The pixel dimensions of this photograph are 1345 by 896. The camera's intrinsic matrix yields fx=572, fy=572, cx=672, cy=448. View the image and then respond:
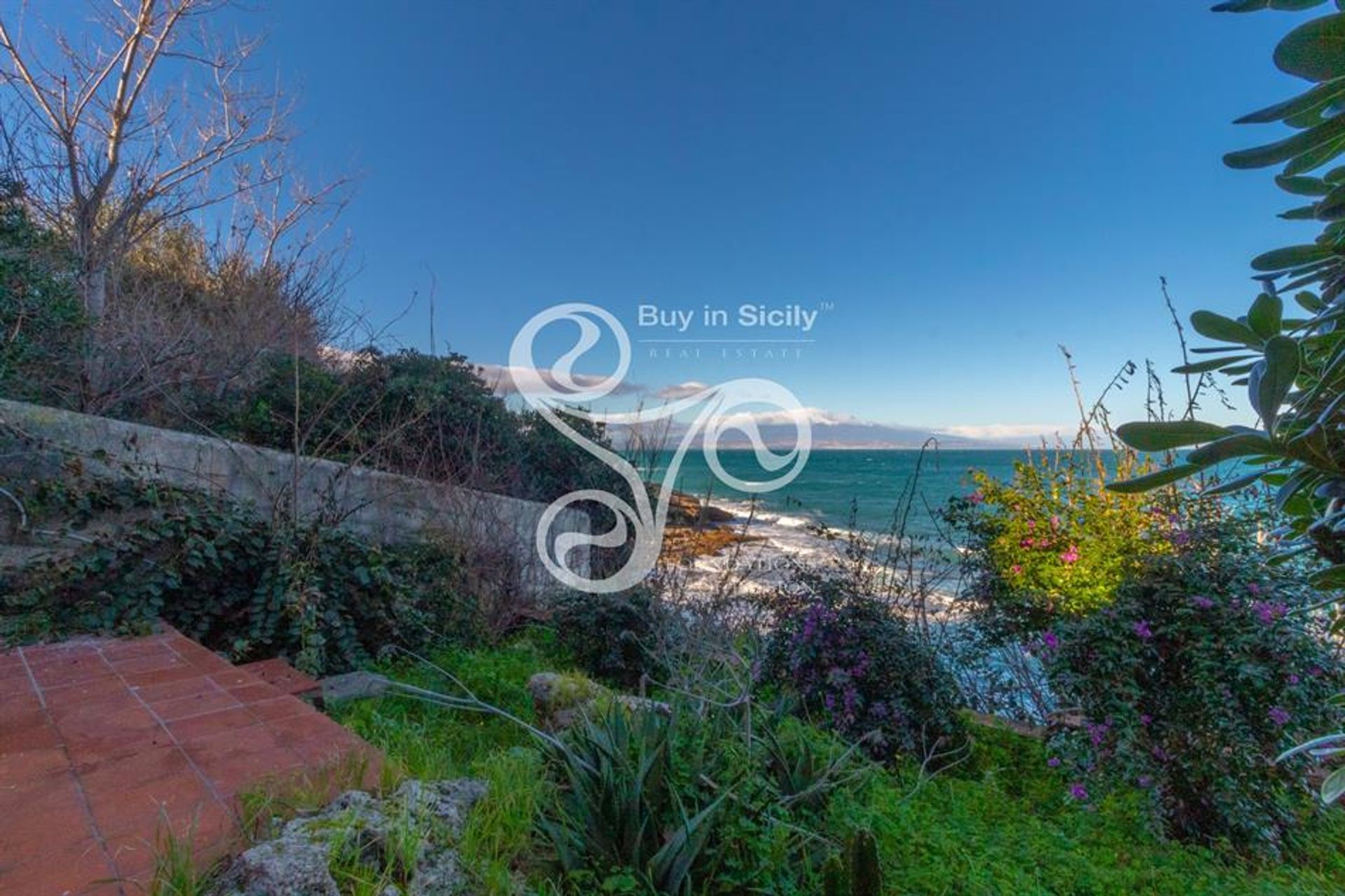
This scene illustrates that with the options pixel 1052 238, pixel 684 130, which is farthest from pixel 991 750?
pixel 684 130

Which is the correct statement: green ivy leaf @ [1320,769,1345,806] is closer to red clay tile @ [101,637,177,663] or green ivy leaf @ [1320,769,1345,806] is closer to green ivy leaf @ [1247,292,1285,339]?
green ivy leaf @ [1247,292,1285,339]

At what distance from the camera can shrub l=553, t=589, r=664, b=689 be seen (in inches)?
165

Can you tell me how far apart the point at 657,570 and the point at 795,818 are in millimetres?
2910

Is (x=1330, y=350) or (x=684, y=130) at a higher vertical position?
(x=684, y=130)

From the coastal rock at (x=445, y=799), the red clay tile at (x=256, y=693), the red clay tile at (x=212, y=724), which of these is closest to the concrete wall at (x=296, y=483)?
the red clay tile at (x=256, y=693)

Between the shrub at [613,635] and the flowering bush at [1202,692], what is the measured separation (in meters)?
2.49

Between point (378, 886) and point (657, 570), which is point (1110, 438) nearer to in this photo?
point (657, 570)

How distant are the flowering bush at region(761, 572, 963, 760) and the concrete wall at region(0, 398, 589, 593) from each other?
9.88 feet

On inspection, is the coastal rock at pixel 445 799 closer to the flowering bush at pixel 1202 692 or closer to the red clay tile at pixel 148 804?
the red clay tile at pixel 148 804

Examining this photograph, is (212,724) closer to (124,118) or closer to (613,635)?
(613,635)

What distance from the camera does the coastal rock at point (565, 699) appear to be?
2543 millimetres

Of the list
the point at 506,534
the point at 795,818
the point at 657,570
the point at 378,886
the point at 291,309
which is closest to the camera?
the point at 378,886

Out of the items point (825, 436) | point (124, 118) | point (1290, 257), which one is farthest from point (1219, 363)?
point (124, 118)

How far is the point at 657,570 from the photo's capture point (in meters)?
4.83
